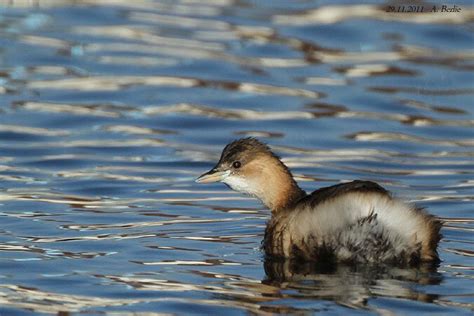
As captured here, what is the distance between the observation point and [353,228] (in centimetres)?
809

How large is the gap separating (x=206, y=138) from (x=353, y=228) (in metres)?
4.98

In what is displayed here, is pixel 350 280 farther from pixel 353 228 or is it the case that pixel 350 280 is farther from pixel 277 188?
pixel 277 188

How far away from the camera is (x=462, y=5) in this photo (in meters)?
17.3

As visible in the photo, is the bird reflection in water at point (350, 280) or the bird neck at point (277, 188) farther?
the bird neck at point (277, 188)

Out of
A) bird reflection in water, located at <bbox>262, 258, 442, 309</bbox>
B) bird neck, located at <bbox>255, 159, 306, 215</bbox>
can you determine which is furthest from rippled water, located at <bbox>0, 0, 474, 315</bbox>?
bird neck, located at <bbox>255, 159, 306, 215</bbox>

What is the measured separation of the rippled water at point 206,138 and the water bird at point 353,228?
0.11 metres

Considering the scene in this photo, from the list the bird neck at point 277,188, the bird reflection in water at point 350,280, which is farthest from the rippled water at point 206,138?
the bird neck at point 277,188

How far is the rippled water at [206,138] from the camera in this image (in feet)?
26.5

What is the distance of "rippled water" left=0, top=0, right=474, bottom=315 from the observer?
8070 mm

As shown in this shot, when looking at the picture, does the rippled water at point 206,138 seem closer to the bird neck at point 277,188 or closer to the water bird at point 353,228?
the water bird at point 353,228

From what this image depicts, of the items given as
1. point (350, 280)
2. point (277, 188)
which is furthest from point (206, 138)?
point (350, 280)

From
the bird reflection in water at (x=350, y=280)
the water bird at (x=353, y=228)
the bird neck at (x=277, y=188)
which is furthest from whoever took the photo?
the bird neck at (x=277, y=188)

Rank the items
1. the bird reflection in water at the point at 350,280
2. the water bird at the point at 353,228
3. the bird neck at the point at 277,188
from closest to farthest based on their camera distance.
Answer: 1. the bird reflection in water at the point at 350,280
2. the water bird at the point at 353,228
3. the bird neck at the point at 277,188

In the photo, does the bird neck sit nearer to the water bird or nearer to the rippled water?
the water bird
